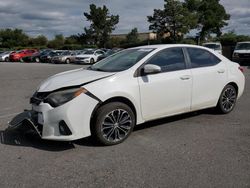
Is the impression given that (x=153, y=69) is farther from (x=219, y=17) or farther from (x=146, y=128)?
(x=219, y=17)

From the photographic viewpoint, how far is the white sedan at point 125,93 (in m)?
4.55

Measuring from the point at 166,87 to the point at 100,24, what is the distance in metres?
60.5

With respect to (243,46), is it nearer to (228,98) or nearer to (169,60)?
(228,98)

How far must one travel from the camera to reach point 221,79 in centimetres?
634

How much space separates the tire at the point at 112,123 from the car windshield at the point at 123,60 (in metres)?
0.72

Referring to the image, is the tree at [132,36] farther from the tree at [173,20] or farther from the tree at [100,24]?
the tree at [173,20]

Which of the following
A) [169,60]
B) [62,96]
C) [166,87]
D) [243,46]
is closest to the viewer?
[62,96]

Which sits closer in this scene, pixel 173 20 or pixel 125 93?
pixel 125 93

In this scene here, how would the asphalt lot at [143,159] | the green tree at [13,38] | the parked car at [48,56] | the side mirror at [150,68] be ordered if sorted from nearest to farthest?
the asphalt lot at [143,159] < the side mirror at [150,68] < the parked car at [48,56] < the green tree at [13,38]

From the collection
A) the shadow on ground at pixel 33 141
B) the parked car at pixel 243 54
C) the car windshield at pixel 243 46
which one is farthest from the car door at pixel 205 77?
the car windshield at pixel 243 46

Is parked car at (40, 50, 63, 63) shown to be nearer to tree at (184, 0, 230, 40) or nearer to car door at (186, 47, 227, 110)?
tree at (184, 0, 230, 40)

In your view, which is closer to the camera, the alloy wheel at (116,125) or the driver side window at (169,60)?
the alloy wheel at (116,125)

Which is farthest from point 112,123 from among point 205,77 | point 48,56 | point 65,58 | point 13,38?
point 13,38

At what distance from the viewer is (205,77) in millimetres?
5992
